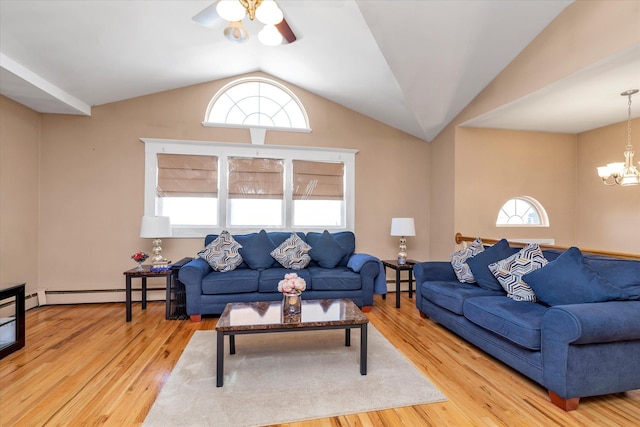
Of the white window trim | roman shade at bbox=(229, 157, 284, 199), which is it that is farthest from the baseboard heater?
roman shade at bbox=(229, 157, 284, 199)

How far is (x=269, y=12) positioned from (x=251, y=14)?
0.24 meters

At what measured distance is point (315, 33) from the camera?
3406 millimetres

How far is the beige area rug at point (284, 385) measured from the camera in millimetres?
1927

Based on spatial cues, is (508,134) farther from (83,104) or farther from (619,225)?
(83,104)

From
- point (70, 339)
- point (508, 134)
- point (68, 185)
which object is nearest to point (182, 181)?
point (68, 185)

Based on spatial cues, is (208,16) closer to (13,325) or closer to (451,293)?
(13,325)

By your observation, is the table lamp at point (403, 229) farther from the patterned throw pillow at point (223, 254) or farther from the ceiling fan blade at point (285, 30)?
the ceiling fan blade at point (285, 30)

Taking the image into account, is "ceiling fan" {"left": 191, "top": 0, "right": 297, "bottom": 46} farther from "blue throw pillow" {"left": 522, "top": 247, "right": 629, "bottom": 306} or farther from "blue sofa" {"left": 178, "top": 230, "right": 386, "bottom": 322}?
"blue throw pillow" {"left": 522, "top": 247, "right": 629, "bottom": 306}

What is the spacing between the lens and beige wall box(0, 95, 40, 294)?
3.64m

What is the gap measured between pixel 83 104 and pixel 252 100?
2263 millimetres

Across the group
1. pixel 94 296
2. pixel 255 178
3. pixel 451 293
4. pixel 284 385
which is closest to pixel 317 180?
pixel 255 178

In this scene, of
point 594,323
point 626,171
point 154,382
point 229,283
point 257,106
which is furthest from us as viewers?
point 257,106

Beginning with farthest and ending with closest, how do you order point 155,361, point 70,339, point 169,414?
point 70,339, point 155,361, point 169,414

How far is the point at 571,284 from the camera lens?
2.33 meters
